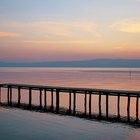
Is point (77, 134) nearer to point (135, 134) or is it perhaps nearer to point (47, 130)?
point (47, 130)

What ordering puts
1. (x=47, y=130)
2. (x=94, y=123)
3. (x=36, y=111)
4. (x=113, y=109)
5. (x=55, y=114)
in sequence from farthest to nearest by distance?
(x=113, y=109), (x=36, y=111), (x=55, y=114), (x=94, y=123), (x=47, y=130)

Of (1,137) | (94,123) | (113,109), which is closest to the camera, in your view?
(1,137)

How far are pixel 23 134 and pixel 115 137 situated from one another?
20.5 ft

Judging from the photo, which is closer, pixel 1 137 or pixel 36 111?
pixel 1 137

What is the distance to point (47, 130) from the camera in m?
23.2

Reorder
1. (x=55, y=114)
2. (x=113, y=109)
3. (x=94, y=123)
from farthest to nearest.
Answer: (x=113, y=109), (x=55, y=114), (x=94, y=123)

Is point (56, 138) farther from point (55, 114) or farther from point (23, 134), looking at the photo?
point (55, 114)

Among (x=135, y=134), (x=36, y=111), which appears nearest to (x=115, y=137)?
(x=135, y=134)

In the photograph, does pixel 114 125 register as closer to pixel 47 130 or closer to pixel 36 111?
pixel 47 130

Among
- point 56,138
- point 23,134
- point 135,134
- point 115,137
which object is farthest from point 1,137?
point 135,134

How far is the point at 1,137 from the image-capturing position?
20.8 m

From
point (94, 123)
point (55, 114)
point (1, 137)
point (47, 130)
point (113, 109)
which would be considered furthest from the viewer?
point (113, 109)

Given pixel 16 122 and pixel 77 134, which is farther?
pixel 16 122

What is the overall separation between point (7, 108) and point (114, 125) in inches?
534
